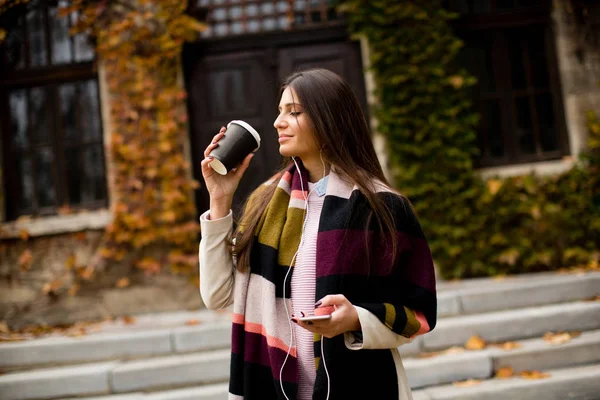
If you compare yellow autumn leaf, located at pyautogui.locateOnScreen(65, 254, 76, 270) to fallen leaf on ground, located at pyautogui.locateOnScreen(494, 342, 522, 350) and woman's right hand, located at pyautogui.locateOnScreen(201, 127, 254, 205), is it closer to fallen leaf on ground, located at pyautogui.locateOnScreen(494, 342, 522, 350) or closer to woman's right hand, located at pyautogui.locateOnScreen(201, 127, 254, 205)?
woman's right hand, located at pyautogui.locateOnScreen(201, 127, 254, 205)

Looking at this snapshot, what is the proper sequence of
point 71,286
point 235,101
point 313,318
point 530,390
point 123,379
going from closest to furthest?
1. point 313,318
2. point 530,390
3. point 123,379
4. point 71,286
5. point 235,101

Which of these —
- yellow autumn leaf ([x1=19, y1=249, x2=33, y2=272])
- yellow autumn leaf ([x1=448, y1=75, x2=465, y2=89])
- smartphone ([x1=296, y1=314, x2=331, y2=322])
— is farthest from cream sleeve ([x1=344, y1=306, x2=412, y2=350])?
yellow autumn leaf ([x1=19, y1=249, x2=33, y2=272])

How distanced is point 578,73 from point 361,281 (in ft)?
15.1

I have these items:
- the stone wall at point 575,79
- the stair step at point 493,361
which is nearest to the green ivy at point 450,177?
the stone wall at point 575,79

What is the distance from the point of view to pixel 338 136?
1367mm

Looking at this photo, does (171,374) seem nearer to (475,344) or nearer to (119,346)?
(119,346)

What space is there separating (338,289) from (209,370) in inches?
87.5

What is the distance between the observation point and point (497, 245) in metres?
4.50

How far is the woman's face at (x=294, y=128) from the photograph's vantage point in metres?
1.37

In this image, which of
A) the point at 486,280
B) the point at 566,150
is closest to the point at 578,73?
the point at 566,150

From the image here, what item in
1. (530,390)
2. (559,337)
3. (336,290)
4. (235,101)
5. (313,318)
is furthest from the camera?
(235,101)

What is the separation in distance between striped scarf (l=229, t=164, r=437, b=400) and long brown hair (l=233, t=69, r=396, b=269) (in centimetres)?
3

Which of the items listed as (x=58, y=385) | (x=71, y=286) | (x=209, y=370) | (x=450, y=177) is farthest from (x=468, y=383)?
(x=71, y=286)

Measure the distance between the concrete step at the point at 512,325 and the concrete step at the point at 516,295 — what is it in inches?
5.8
